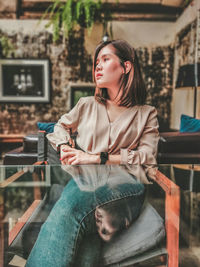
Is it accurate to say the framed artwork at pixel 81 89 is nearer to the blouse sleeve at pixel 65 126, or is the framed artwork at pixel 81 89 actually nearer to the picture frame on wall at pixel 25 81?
the picture frame on wall at pixel 25 81

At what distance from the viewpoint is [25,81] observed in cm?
448

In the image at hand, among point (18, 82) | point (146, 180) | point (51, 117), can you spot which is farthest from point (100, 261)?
point (18, 82)

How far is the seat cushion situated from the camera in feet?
2.40

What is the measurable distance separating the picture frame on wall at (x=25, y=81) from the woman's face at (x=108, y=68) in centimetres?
344

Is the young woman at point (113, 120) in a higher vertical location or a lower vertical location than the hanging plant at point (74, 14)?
lower

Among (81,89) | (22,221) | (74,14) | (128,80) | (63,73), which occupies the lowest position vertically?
(22,221)

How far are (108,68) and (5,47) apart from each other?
3910 mm

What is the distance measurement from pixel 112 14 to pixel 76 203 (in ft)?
14.5

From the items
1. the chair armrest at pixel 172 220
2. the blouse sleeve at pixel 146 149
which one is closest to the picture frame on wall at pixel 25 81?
the blouse sleeve at pixel 146 149

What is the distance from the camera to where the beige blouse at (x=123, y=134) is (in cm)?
114

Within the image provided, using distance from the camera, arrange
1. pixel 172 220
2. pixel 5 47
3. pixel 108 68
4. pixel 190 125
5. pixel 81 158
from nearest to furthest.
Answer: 1. pixel 172 220
2. pixel 81 158
3. pixel 108 68
4. pixel 190 125
5. pixel 5 47

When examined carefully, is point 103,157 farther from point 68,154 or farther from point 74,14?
→ point 74,14

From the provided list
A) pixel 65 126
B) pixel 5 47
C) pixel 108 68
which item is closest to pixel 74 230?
pixel 65 126

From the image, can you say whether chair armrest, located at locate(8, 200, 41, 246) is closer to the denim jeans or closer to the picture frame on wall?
the denim jeans
